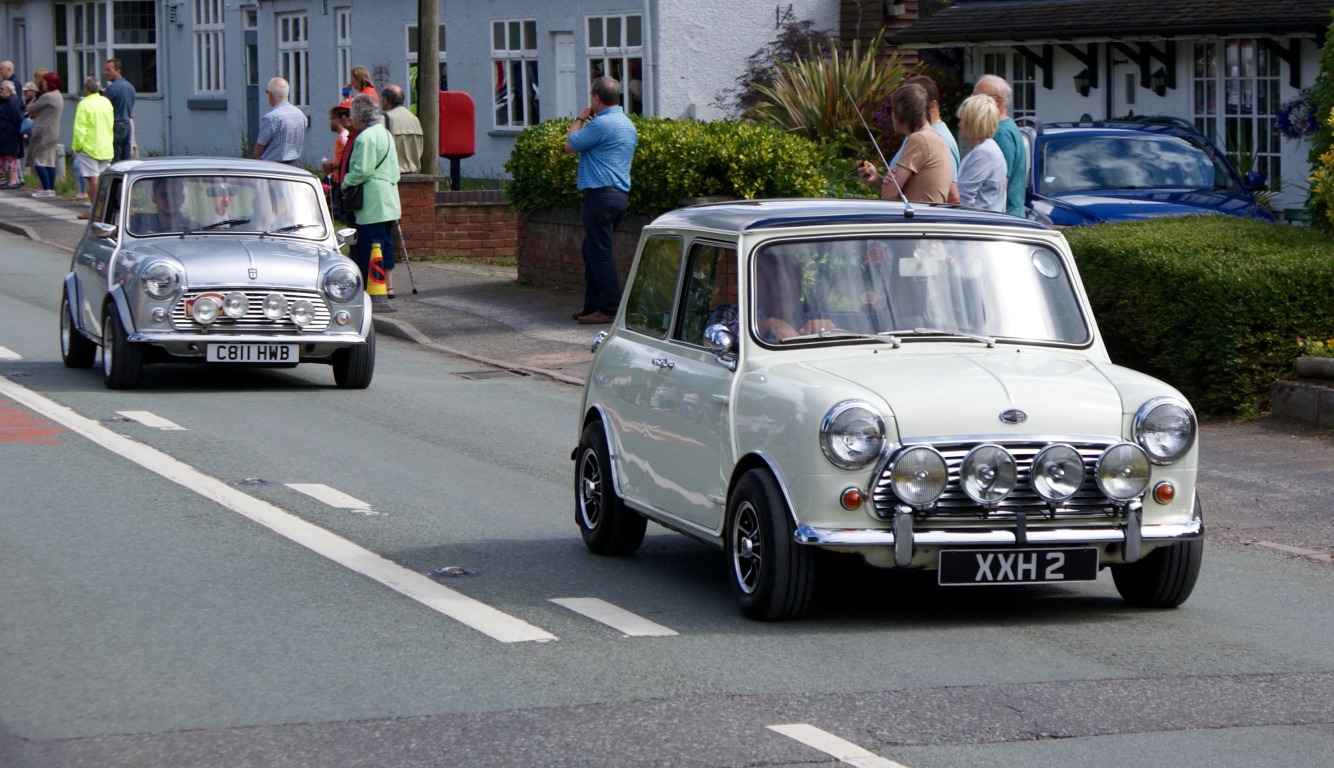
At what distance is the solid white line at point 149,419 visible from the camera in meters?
12.4

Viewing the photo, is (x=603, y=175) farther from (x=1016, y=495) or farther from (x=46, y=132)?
→ (x=46, y=132)

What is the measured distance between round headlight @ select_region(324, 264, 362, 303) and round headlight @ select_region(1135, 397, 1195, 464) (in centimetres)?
788

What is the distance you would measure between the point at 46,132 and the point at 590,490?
27799 mm

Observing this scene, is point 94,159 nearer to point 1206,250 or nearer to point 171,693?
point 1206,250

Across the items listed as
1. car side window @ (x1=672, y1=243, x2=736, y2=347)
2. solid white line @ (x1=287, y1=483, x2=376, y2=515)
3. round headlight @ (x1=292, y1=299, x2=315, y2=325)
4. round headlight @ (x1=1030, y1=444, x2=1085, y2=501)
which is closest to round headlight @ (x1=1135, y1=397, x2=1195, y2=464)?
round headlight @ (x1=1030, y1=444, x2=1085, y2=501)

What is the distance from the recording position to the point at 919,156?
40.3 ft

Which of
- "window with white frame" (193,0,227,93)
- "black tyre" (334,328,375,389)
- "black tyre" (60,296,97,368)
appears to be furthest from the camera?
"window with white frame" (193,0,227,93)

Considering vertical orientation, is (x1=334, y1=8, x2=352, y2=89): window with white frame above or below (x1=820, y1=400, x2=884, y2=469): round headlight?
above

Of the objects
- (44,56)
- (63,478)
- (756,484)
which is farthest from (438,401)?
(44,56)

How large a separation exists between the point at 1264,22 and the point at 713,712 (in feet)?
61.5

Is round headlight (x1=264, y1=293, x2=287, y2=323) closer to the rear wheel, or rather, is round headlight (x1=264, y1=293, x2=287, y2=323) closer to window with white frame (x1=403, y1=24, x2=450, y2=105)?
the rear wheel

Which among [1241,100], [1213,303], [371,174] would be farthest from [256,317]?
[1241,100]

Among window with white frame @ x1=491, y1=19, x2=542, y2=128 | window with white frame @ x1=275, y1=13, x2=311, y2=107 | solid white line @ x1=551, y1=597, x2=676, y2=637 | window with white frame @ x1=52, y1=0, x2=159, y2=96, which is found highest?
window with white frame @ x1=52, y1=0, x2=159, y2=96

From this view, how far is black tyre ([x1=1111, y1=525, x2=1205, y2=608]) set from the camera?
7520mm
